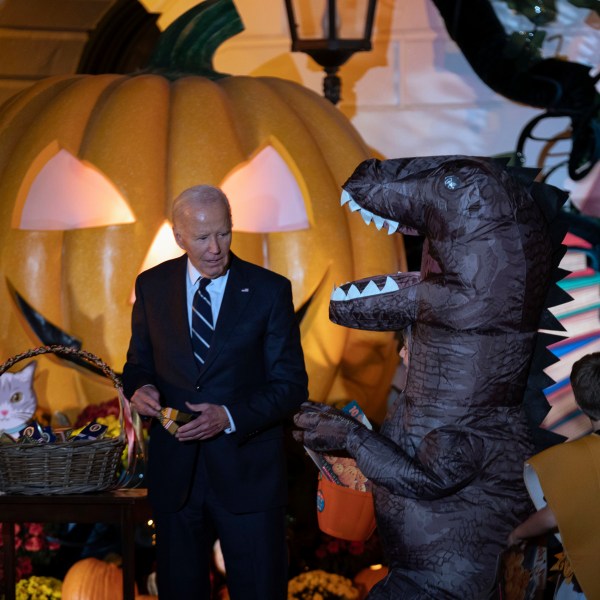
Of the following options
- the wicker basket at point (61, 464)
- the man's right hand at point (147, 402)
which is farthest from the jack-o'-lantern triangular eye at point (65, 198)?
the man's right hand at point (147, 402)

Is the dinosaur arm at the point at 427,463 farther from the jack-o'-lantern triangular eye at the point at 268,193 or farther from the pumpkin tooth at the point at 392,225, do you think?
the jack-o'-lantern triangular eye at the point at 268,193

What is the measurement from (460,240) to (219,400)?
2.19 feet

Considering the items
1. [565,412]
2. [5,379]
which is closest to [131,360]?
[5,379]

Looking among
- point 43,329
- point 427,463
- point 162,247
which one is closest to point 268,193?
point 162,247

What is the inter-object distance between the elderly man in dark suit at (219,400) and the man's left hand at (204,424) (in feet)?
0.05

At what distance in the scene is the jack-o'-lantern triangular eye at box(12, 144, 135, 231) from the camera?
3125mm

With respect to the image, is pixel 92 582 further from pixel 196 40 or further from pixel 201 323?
pixel 196 40

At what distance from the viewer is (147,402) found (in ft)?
7.27

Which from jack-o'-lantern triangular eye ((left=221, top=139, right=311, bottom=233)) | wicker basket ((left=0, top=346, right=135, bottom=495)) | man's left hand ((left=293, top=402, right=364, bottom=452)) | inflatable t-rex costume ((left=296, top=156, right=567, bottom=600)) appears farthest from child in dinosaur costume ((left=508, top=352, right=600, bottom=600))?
jack-o'-lantern triangular eye ((left=221, top=139, right=311, bottom=233))

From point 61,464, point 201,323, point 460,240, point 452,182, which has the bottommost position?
point 61,464

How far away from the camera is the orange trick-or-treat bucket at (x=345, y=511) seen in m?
2.19

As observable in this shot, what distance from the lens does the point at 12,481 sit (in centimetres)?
251

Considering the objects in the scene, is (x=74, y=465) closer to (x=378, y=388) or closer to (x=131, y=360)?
(x=131, y=360)

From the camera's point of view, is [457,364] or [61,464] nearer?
[457,364]
